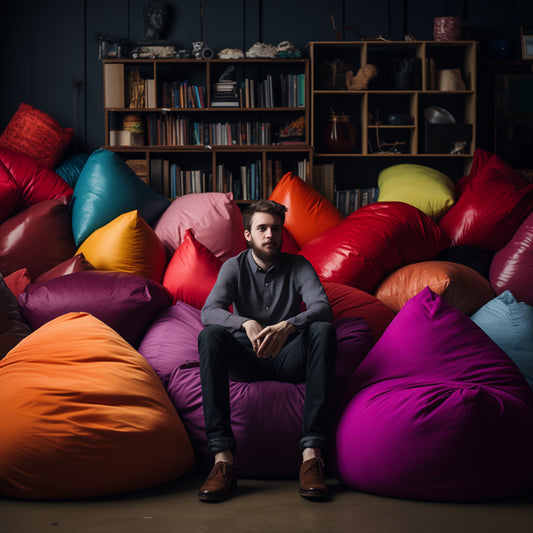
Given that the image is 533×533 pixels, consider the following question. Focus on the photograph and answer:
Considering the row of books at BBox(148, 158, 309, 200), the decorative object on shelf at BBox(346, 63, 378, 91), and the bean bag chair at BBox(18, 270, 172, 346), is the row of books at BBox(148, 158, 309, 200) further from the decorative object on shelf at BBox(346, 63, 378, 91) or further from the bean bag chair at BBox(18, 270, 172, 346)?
the bean bag chair at BBox(18, 270, 172, 346)

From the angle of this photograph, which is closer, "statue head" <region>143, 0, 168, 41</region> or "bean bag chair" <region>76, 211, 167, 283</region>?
"bean bag chair" <region>76, 211, 167, 283</region>

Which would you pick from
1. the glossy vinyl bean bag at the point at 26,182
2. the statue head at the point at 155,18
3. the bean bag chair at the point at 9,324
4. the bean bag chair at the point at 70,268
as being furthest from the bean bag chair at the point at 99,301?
the statue head at the point at 155,18

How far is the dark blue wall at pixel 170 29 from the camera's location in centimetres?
479

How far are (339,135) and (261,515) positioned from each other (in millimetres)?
3529

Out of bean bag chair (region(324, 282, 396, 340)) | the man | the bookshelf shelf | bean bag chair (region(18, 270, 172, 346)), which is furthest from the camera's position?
the bookshelf shelf

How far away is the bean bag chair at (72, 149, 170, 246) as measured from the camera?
10.4 feet

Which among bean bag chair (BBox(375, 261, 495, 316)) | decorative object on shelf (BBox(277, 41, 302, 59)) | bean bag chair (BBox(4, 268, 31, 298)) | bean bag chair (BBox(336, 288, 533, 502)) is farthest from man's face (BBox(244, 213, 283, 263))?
decorative object on shelf (BBox(277, 41, 302, 59))

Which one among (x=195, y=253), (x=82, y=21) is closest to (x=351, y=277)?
(x=195, y=253)

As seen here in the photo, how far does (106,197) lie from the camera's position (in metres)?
3.25

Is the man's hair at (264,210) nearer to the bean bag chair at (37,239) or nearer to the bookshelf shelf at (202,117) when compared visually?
the bean bag chair at (37,239)

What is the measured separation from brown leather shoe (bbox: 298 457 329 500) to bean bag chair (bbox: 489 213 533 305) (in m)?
1.50


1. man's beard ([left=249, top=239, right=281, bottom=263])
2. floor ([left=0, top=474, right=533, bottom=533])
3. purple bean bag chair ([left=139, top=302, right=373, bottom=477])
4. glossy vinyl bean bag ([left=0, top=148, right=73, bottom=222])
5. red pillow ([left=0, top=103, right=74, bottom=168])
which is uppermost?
red pillow ([left=0, top=103, right=74, bottom=168])

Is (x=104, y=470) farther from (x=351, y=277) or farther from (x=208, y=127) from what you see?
(x=208, y=127)

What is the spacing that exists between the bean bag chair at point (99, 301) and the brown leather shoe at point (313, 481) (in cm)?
98
